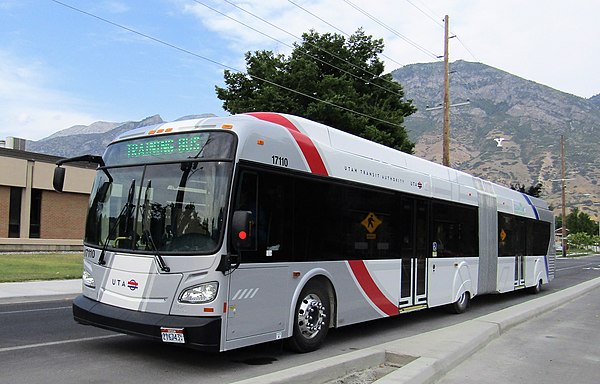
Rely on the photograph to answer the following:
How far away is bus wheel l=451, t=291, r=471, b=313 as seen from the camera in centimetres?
1269

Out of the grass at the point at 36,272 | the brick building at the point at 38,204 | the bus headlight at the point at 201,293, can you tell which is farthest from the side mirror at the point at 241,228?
the brick building at the point at 38,204

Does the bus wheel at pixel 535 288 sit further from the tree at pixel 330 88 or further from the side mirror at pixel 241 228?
the side mirror at pixel 241 228

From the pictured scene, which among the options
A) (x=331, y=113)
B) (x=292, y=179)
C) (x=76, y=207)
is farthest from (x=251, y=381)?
(x=76, y=207)

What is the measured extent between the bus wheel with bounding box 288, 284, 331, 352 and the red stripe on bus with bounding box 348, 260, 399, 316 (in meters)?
0.85

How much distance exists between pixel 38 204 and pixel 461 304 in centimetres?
2968

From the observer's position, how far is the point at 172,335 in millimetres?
5992

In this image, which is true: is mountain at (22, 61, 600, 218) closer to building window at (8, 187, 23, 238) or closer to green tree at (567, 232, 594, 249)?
green tree at (567, 232, 594, 249)

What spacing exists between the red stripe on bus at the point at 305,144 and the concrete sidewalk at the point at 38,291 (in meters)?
8.30

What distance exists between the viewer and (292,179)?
7324 mm

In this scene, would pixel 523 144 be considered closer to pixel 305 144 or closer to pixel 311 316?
pixel 305 144

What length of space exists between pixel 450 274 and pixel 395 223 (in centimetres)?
302

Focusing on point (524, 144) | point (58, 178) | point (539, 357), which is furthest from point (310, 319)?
point (524, 144)

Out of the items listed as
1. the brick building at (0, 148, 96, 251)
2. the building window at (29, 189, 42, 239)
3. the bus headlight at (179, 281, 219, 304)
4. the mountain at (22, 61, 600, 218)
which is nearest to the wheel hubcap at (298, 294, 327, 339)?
the bus headlight at (179, 281, 219, 304)

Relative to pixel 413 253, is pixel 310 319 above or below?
below
